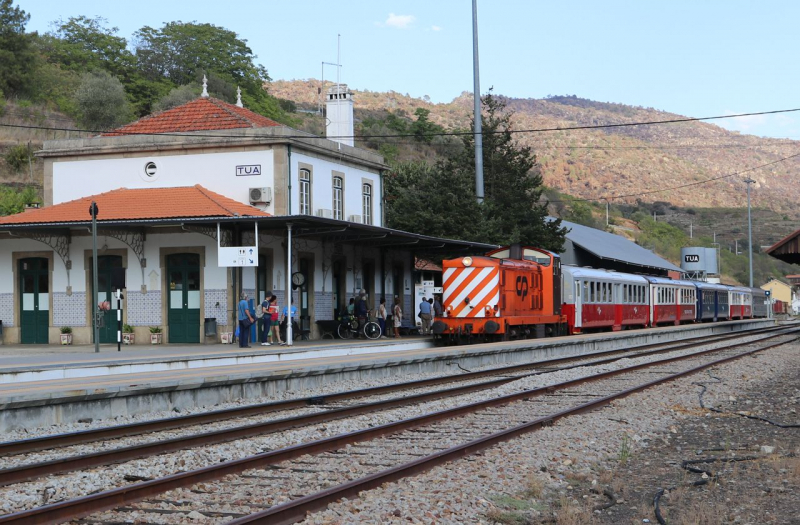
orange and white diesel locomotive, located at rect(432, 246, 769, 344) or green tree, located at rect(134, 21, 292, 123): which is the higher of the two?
green tree, located at rect(134, 21, 292, 123)

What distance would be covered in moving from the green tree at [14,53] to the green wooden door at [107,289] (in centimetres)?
4403

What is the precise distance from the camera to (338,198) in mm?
37125

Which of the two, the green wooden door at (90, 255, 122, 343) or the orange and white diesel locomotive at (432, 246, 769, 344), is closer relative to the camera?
the orange and white diesel locomotive at (432, 246, 769, 344)

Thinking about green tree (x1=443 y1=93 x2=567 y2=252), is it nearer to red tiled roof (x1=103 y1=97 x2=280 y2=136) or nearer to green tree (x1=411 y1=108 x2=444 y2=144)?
red tiled roof (x1=103 y1=97 x2=280 y2=136)

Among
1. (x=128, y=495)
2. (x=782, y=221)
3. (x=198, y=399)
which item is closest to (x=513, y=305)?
(x=198, y=399)

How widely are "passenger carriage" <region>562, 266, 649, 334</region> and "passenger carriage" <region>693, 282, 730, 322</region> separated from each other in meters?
11.7

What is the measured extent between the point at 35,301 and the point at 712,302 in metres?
42.9

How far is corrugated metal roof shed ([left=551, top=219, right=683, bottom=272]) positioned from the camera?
2452 inches

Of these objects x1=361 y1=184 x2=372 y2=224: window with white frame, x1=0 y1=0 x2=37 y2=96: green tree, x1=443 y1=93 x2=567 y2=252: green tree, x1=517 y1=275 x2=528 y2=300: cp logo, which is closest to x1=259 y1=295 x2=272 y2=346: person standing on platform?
x1=517 y1=275 x2=528 y2=300: cp logo

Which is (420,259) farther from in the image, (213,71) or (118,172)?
(213,71)

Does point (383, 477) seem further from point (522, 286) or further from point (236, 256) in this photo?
point (522, 286)

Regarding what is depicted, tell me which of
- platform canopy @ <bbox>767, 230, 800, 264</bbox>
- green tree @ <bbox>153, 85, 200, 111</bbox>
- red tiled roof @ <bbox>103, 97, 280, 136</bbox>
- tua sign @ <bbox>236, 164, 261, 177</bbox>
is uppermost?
green tree @ <bbox>153, 85, 200, 111</bbox>

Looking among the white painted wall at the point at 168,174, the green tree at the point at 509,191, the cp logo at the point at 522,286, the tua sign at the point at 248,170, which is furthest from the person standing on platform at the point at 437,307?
the green tree at the point at 509,191

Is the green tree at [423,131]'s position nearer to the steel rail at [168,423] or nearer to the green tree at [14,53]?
the green tree at [14,53]
